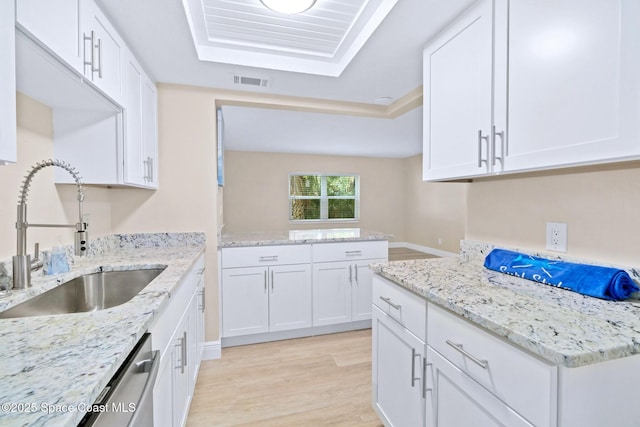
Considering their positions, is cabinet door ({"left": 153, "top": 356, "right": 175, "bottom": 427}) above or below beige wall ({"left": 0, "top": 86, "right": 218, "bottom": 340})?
below

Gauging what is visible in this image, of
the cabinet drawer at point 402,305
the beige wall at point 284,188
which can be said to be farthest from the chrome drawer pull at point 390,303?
the beige wall at point 284,188

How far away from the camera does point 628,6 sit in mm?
819

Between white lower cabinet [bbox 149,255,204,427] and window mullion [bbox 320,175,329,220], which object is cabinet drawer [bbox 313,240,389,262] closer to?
white lower cabinet [bbox 149,255,204,427]

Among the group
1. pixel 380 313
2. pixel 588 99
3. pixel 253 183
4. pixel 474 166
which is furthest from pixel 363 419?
pixel 253 183

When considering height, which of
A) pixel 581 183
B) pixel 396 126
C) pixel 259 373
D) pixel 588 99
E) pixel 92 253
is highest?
pixel 396 126

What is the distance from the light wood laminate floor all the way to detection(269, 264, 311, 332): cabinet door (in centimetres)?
18

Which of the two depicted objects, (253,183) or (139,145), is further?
(253,183)

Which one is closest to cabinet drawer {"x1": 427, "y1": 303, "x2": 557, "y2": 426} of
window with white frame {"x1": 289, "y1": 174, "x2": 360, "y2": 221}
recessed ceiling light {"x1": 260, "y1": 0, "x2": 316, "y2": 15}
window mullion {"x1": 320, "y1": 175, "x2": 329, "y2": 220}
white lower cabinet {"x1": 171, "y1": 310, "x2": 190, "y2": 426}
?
white lower cabinet {"x1": 171, "y1": 310, "x2": 190, "y2": 426}

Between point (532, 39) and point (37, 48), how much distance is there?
5.73ft

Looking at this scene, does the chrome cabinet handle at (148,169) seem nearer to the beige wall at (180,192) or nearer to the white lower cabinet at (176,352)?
the beige wall at (180,192)

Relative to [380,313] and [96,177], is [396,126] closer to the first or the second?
[380,313]

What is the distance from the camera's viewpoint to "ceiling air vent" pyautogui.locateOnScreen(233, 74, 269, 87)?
2.14 m

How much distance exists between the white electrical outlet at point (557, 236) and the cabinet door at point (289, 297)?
183 cm

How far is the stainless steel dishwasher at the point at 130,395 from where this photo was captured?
0.58 meters
